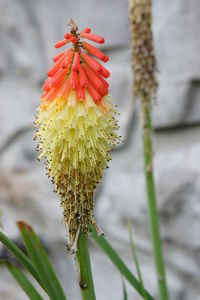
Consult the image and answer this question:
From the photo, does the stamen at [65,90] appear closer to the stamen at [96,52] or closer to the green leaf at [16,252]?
the stamen at [96,52]

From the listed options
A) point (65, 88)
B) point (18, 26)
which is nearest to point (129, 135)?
point (18, 26)

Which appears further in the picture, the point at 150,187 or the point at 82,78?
the point at 150,187

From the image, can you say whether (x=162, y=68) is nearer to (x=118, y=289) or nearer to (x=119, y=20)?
(x=119, y=20)

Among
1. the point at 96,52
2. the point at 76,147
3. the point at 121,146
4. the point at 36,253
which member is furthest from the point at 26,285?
the point at 121,146

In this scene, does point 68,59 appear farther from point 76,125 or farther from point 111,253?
point 111,253

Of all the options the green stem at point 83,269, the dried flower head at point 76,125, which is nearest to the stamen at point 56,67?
the dried flower head at point 76,125

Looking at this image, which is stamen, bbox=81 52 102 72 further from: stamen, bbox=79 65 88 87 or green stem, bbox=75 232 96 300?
green stem, bbox=75 232 96 300
